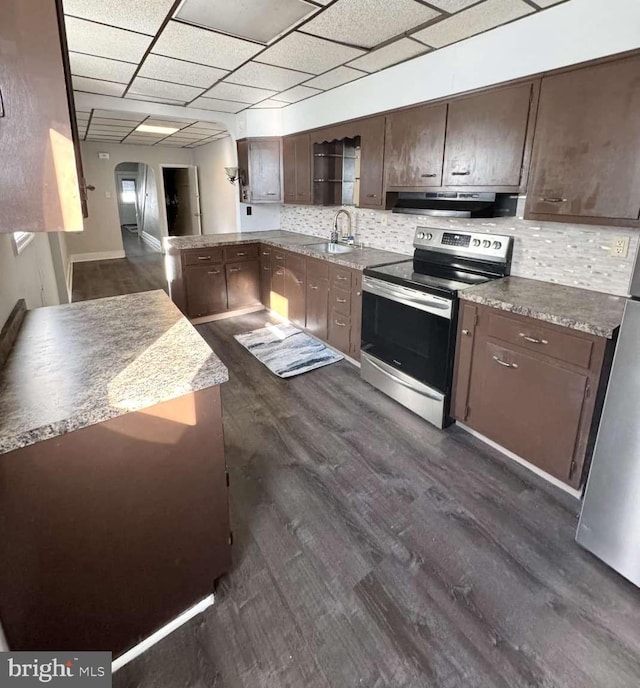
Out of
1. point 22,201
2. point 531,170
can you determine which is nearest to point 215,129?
point 531,170

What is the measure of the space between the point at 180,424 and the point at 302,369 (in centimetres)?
223

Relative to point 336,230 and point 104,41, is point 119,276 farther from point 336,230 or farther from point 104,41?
point 104,41

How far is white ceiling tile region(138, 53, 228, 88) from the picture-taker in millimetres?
2964

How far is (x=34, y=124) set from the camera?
87 cm

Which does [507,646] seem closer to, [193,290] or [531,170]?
[531,170]

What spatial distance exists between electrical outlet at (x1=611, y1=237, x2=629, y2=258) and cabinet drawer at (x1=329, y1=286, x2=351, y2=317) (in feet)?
5.88

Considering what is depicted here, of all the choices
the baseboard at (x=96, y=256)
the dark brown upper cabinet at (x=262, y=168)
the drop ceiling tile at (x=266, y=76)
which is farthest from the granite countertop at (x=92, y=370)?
the baseboard at (x=96, y=256)

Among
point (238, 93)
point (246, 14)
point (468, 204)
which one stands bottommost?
point (468, 204)

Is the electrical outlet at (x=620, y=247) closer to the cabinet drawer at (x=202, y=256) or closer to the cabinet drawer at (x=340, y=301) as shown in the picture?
the cabinet drawer at (x=340, y=301)

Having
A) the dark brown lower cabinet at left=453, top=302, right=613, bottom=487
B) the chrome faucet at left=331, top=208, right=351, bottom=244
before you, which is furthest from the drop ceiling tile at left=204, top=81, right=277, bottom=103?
the dark brown lower cabinet at left=453, top=302, right=613, bottom=487

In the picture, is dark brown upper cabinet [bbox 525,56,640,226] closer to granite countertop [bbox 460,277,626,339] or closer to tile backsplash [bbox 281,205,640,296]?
tile backsplash [bbox 281,205,640,296]

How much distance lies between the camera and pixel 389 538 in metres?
1.83

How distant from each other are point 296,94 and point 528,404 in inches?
A: 137

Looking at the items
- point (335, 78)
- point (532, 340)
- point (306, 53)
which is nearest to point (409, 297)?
point (532, 340)
